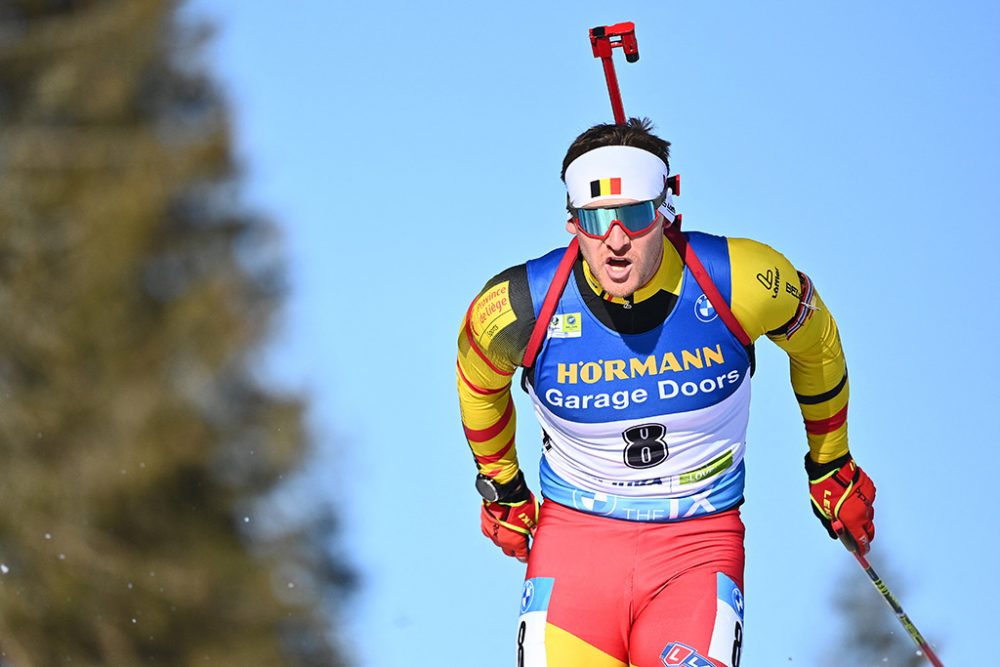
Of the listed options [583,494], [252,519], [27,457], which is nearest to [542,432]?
[583,494]

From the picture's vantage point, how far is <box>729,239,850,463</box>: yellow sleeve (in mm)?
6801

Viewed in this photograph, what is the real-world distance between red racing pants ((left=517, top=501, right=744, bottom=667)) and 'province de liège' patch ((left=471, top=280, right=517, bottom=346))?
750 mm

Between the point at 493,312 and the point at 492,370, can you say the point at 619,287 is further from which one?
the point at 492,370

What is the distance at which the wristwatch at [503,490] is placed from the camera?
7.64 m

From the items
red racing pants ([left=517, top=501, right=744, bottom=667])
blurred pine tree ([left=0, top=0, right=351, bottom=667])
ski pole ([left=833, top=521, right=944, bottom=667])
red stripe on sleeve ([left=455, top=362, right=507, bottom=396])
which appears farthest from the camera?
blurred pine tree ([left=0, top=0, right=351, bottom=667])

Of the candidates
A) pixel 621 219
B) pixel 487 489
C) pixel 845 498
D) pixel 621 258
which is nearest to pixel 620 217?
pixel 621 219

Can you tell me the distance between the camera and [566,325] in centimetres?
691

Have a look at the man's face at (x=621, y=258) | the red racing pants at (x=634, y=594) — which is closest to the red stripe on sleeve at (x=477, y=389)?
the red racing pants at (x=634, y=594)

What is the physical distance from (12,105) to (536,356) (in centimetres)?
2415

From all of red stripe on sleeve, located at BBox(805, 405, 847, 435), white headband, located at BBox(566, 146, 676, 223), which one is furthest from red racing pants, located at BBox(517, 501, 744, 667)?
white headband, located at BBox(566, 146, 676, 223)

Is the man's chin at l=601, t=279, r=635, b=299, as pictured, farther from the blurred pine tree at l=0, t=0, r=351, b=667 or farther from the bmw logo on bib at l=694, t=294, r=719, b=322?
the blurred pine tree at l=0, t=0, r=351, b=667

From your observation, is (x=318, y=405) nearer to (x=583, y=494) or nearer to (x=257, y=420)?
(x=257, y=420)

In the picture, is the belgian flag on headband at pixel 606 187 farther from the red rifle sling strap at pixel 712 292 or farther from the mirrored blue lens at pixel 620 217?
the red rifle sling strap at pixel 712 292

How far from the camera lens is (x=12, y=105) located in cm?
2961
